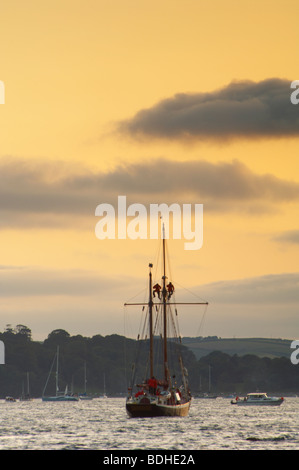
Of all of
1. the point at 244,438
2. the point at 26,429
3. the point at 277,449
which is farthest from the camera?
the point at 26,429

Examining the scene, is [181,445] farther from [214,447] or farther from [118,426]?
[118,426]

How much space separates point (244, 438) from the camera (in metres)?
Answer: 154

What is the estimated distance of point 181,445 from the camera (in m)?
138

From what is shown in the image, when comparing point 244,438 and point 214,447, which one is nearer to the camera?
point 214,447
